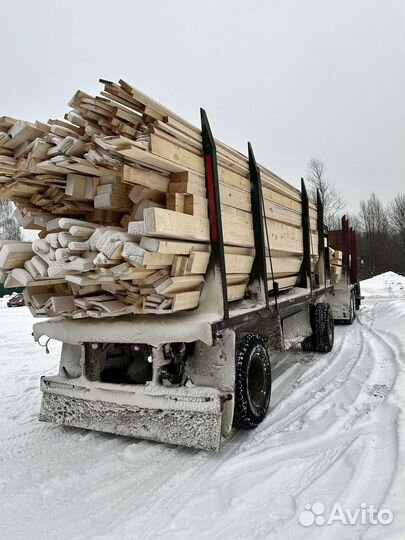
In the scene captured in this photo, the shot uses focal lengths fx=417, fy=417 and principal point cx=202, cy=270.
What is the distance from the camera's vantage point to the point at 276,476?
3217mm

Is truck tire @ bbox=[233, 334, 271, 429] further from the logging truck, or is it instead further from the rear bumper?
the rear bumper

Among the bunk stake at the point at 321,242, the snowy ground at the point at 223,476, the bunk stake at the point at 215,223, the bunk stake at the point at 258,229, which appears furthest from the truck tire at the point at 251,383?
the bunk stake at the point at 321,242

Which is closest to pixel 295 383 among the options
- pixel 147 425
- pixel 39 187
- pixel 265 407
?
pixel 265 407

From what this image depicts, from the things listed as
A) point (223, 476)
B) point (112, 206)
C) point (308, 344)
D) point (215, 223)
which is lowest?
point (223, 476)

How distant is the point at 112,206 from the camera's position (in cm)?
372

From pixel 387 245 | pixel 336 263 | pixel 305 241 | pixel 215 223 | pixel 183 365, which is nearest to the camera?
pixel 215 223

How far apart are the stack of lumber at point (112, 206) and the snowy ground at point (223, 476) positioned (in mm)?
1328

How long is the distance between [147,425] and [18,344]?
287 inches

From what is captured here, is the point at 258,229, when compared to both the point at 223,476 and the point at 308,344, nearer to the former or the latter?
the point at 223,476

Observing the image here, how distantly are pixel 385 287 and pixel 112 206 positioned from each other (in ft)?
91.5

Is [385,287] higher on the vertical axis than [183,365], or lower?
higher

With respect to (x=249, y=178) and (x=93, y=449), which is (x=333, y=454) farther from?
(x=249, y=178)

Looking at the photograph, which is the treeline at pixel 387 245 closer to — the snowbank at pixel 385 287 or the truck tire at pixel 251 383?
the snowbank at pixel 385 287

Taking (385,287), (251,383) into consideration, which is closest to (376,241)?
(385,287)
